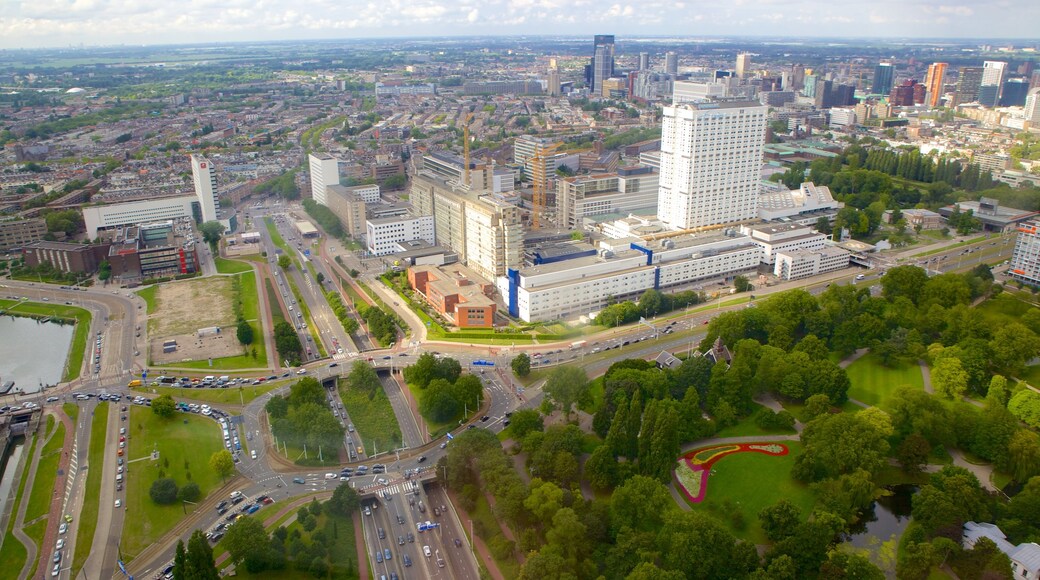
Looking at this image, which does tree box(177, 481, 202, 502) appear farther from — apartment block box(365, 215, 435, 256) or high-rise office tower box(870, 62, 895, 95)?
high-rise office tower box(870, 62, 895, 95)

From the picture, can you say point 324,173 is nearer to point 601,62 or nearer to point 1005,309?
point 1005,309

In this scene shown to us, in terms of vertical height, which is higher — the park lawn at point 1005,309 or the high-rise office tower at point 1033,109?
the high-rise office tower at point 1033,109

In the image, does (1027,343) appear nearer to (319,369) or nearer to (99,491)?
(319,369)

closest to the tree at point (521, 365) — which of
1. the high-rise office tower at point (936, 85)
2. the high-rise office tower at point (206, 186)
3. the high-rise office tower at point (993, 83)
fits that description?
the high-rise office tower at point (206, 186)

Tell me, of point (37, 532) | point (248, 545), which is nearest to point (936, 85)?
point (248, 545)

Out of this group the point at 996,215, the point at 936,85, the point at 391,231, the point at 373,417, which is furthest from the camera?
the point at 936,85

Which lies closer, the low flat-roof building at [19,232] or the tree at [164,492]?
the tree at [164,492]

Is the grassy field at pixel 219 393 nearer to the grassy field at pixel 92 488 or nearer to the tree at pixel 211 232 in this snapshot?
the grassy field at pixel 92 488

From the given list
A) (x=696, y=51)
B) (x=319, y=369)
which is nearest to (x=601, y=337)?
(x=319, y=369)
